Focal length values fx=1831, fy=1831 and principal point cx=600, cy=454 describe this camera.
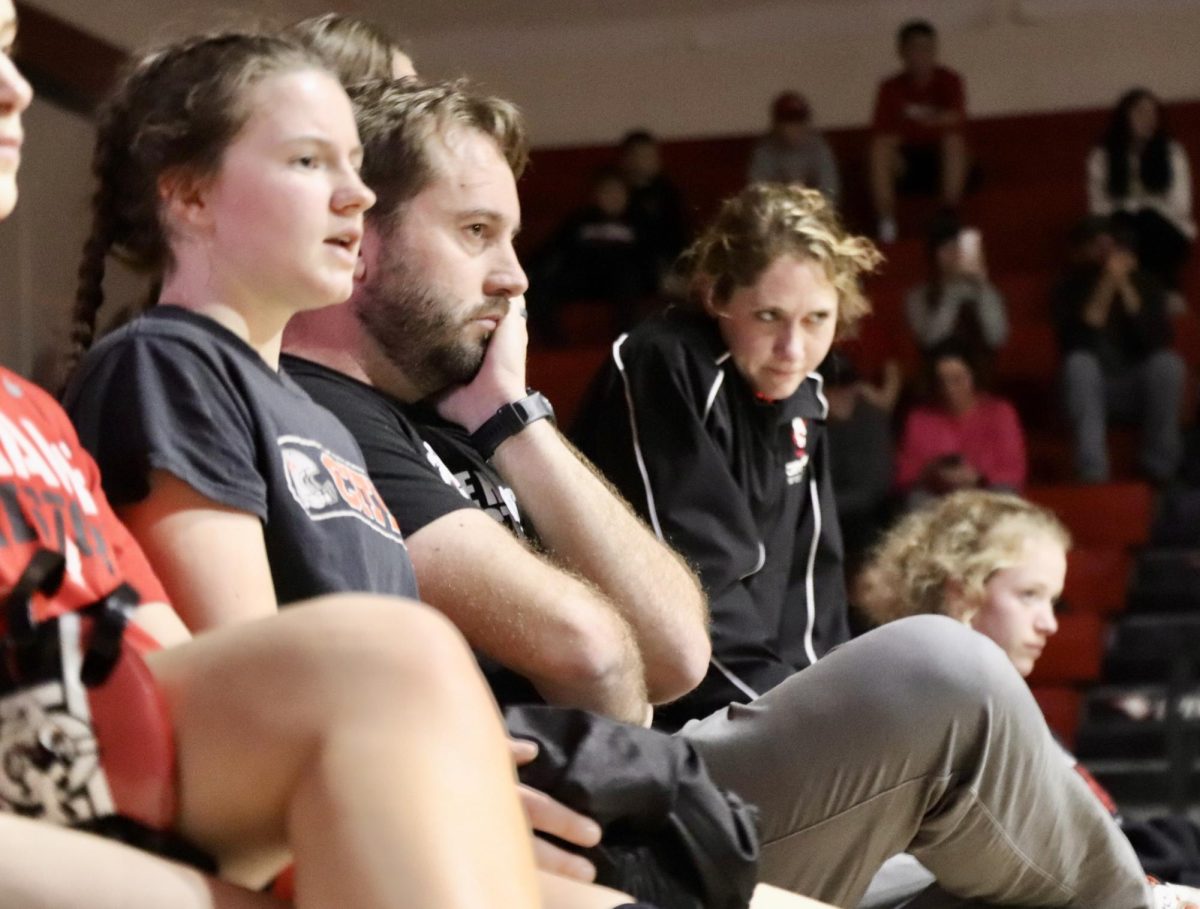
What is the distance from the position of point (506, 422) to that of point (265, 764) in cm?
78

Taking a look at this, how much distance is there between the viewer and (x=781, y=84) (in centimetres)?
810

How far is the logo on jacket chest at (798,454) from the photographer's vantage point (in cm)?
244

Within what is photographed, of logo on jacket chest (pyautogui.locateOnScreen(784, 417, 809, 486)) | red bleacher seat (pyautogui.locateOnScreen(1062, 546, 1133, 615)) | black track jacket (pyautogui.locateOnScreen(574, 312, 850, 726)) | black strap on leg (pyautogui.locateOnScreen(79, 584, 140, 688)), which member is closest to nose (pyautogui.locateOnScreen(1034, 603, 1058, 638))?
black track jacket (pyautogui.locateOnScreen(574, 312, 850, 726))

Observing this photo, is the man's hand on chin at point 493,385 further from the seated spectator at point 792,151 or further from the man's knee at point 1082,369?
the seated spectator at point 792,151

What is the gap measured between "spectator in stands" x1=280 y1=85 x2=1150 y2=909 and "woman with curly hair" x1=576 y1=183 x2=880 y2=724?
46 cm

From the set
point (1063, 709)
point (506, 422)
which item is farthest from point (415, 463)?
point (1063, 709)

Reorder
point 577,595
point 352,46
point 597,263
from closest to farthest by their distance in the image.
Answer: point 577,595 < point 352,46 < point 597,263

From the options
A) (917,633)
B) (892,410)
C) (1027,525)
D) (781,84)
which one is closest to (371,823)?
(917,633)

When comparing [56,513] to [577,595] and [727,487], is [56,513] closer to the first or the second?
[577,595]

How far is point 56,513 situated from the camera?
117cm

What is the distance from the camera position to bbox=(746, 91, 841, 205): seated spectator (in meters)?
7.26

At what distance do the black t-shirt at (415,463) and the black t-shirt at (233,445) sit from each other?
7.5 inches

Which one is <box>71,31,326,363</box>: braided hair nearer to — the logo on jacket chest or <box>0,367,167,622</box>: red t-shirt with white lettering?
<box>0,367,167,622</box>: red t-shirt with white lettering

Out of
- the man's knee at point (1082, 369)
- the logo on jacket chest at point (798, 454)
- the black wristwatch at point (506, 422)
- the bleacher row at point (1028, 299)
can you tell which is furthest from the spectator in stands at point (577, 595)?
the man's knee at point (1082, 369)
